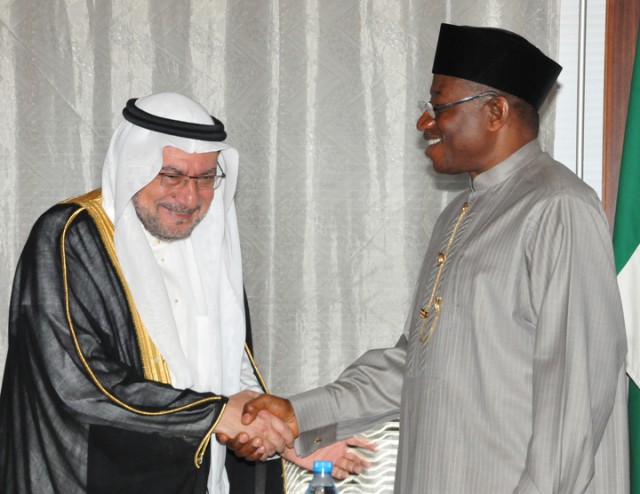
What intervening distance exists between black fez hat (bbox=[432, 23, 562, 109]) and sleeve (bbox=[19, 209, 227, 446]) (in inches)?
42.7

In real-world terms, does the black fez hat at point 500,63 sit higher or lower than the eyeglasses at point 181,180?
higher

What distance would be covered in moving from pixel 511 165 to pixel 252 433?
1.03 meters

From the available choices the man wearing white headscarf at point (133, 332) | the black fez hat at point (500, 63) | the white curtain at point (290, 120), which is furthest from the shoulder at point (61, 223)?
the white curtain at point (290, 120)

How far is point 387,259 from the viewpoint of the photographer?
3.68 m

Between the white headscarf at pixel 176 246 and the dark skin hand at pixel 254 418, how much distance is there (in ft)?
0.39

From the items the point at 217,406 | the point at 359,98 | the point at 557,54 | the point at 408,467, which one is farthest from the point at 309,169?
the point at 408,467

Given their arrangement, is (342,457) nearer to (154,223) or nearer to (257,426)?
(257,426)

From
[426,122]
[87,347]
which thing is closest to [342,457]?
[87,347]

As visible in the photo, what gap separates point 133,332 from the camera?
256 centimetres

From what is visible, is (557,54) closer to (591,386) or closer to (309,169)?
(309,169)

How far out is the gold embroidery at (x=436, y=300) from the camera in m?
2.31

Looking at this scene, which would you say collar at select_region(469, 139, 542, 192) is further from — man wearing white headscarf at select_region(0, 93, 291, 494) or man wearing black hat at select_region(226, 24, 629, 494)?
man wearing white headscarf at select_region(0, 93, 291, 494)

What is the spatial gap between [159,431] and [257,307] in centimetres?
126

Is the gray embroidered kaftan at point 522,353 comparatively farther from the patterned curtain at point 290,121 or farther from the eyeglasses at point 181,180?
the patterned curtain at point 290,121
